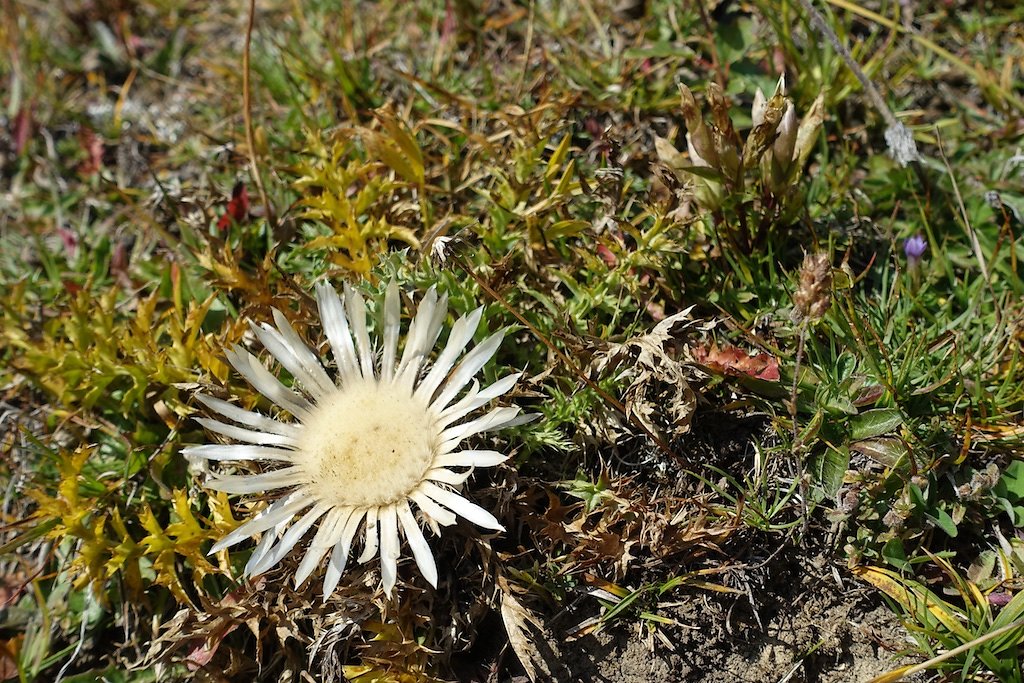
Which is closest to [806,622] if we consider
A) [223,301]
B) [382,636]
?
[382,636]

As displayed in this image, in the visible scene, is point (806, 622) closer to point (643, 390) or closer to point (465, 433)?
point (643, 390)

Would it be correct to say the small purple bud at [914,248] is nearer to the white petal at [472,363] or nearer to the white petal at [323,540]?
the white petal at [472,363]

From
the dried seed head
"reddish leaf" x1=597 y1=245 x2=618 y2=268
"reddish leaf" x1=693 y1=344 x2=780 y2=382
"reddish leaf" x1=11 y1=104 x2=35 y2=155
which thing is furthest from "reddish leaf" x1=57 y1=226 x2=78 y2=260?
the dried seed head

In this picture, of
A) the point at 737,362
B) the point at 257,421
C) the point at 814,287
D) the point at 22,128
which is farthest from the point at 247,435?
the point at 22,128

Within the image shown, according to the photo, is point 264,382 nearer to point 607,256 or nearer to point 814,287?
point 607,256

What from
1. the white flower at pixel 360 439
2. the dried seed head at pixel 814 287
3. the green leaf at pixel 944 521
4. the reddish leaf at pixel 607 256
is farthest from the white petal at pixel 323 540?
the green leaf at pixel 944 521

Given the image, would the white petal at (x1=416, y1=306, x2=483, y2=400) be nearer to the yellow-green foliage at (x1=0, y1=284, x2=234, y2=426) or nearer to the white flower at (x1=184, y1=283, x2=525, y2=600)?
the white flower at (x1=184, y1=283, x2=525, y2=600)
